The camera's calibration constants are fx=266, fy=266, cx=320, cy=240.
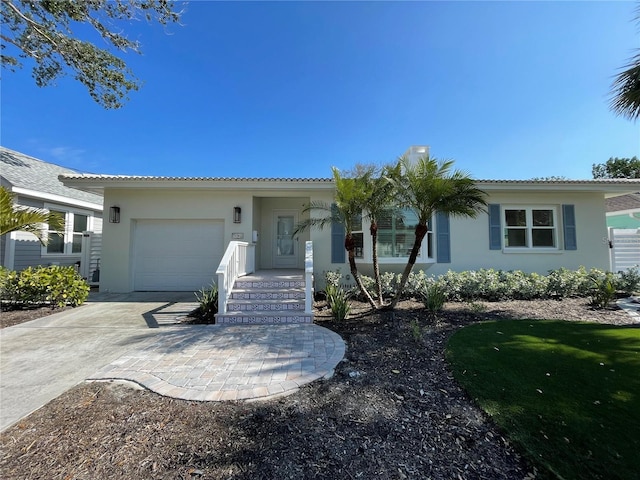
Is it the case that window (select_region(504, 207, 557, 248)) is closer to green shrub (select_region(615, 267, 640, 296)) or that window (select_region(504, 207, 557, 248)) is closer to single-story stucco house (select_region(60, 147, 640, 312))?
single-story stucco house (select_region(60, 147, 640, 312))

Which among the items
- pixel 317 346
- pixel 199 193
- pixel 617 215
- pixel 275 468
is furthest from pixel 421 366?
pixel 617 215

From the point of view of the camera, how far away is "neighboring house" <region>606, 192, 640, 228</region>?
45.2 feet

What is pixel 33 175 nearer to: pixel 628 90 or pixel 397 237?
pixel 397 237

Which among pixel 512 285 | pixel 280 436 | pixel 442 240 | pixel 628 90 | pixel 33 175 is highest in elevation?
pixel 33 175

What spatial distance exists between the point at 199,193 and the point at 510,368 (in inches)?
356

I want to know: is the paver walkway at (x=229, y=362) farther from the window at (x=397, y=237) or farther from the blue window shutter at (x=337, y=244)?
the window at (x=397, y=237)

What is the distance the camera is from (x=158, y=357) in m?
4.03

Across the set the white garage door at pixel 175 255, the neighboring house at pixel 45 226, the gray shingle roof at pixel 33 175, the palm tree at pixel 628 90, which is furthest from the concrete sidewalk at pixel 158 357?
the palm tree at pixel 628 90

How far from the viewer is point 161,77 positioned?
8797 millimetres

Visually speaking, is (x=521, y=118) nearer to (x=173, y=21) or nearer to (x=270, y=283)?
(x=270, y=283)

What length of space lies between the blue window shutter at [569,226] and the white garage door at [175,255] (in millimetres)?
11727

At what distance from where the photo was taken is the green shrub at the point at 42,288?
6.52m

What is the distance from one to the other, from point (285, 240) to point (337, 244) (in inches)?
101

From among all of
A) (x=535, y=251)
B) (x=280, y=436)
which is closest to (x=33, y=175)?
(x=280, y=436)
